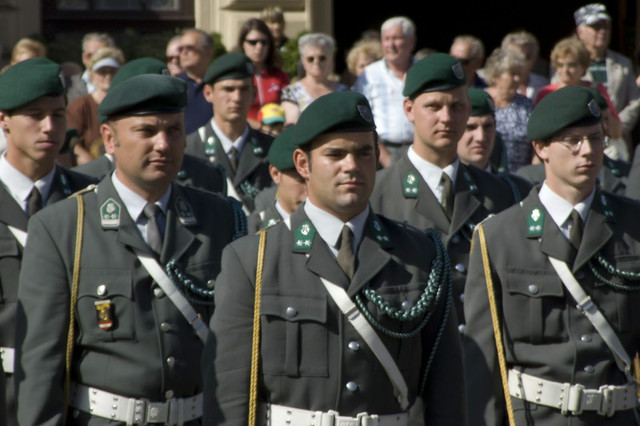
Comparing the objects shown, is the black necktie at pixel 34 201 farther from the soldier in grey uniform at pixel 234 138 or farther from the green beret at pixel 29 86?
the soldier in grey uniform at pixel 234 138

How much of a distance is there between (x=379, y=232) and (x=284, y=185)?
2.66 metres

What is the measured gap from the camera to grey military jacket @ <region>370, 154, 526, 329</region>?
6.23 meters

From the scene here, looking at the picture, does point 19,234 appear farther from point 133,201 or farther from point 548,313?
point 548,313

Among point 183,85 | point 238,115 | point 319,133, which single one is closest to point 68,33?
point 238,115

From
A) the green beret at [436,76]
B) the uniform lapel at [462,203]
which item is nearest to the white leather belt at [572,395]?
the uniform lapel at [462,203]

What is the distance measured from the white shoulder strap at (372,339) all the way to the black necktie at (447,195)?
2166 millimetres

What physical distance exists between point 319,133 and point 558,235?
1.34 metres

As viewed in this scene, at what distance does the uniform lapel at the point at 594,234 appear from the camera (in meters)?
5.03

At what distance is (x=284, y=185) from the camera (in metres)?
6.93

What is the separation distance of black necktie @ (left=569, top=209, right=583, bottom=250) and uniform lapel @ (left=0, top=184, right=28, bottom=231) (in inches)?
87.8

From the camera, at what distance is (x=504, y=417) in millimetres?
4992

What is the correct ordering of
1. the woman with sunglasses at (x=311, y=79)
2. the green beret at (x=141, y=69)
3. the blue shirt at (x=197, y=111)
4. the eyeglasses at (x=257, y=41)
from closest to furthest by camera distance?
1. the green beret at (x=141, y=69)
2. the blue shirt at (x=197, y=111)
3. the woman with sunglasses at (x=311, y=79)
4. the eyeglasses at (x=257, y=41)

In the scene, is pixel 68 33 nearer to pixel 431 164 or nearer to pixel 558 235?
pixel 431 164

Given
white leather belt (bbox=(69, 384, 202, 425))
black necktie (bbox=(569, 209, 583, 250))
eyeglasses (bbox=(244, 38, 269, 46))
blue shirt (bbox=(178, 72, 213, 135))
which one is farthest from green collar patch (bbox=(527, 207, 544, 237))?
eyeglasses (bbox=(244, 38, 269, 46))
